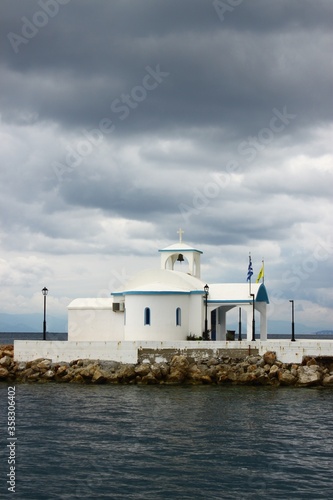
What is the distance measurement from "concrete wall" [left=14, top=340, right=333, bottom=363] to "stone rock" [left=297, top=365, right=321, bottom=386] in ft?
2.87

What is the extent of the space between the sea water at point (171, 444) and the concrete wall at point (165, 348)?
371 centimetres

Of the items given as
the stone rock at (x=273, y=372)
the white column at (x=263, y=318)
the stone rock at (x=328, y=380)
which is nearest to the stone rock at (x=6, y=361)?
the stone rock at (x=273, y=372)

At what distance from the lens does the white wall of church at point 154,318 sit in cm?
4181

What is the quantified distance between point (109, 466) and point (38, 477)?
7.09 feet

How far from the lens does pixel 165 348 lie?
128 feet

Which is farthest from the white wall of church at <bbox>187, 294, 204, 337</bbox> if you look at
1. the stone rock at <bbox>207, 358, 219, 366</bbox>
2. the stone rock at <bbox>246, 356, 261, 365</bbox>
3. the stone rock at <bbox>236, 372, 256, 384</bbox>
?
the stone rock at <bbox>236, 372, 256, 384</bbox>

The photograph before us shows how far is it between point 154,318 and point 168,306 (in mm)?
1090

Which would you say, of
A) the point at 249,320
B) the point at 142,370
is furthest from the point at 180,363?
the point at 249,320

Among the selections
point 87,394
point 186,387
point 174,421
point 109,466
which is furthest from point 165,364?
point 109,466

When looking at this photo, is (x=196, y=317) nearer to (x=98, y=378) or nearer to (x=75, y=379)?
(x=98, y=378)

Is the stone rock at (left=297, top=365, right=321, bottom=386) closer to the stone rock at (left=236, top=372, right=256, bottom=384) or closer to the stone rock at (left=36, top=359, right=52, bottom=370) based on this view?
the stone rock at (left=236, top=372, right=256, bottom=384)

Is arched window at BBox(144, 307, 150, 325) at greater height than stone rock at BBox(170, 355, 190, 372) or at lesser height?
greater

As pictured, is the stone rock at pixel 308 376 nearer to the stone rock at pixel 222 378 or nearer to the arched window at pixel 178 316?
the stone rock at pixel 222 378

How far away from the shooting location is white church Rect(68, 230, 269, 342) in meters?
42.0
